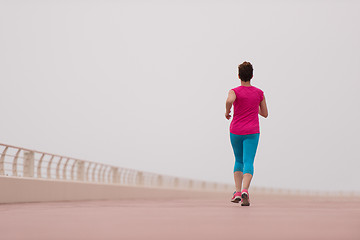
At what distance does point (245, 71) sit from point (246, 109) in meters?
0.54

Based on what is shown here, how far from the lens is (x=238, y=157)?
405 inches

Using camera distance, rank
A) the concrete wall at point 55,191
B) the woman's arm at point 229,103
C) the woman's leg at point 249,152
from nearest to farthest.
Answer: the woman's arm at point 229,103 → the woman's leg at point 249,152 → the concrete wall at point 55,191

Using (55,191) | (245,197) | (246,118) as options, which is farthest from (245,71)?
(55,191)

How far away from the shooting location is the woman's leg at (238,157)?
10078mm

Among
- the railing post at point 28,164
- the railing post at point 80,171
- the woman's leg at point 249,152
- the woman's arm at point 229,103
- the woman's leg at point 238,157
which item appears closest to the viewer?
the woman's arm at point 229,103

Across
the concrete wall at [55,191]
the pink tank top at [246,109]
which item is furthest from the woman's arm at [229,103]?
the concrete wall at [55,191]

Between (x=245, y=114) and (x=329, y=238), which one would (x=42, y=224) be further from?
(x=245, y=114)

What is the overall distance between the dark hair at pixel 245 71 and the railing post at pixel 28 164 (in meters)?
6.14

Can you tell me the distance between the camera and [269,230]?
5.50 m

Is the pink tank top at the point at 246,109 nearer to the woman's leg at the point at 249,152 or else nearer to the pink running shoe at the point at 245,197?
→ the woman's leg at the point at 249,152

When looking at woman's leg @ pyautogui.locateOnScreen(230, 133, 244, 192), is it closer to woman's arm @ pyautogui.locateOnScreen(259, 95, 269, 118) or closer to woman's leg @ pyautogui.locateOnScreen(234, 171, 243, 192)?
woman's leg @ pyautogui.locateOnScreen(234, 171, 243, 192)

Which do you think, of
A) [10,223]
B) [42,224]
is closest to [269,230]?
[42,224]

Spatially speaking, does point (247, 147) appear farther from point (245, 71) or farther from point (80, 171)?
point (80, 171)

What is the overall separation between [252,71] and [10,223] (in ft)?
15.5
